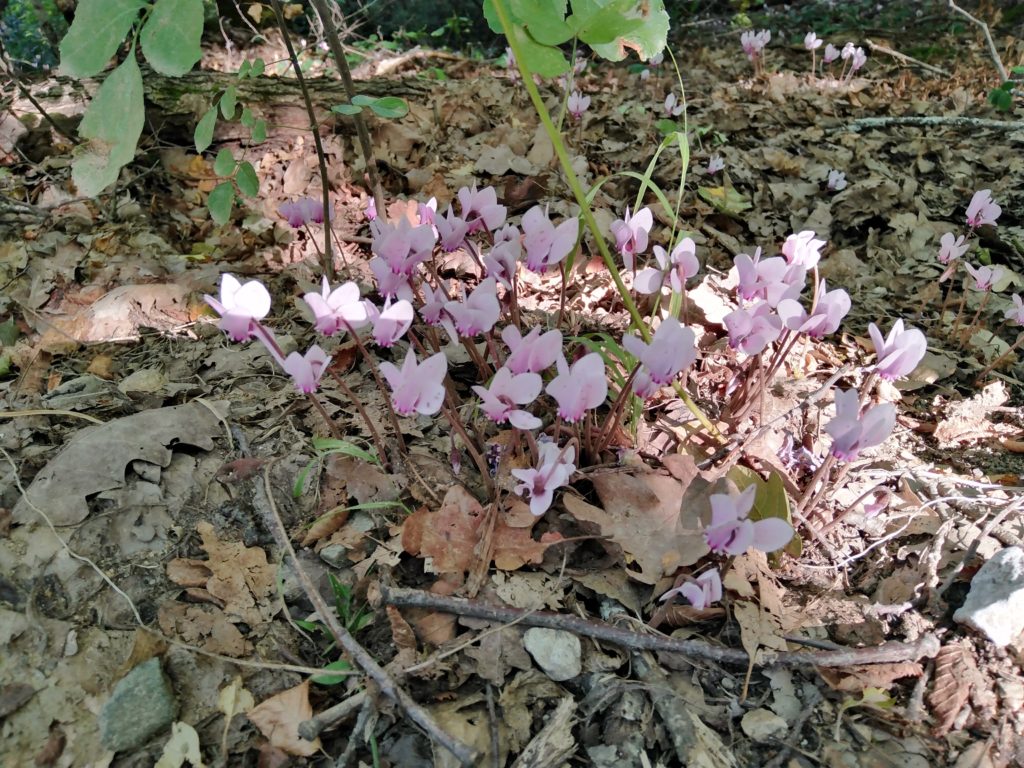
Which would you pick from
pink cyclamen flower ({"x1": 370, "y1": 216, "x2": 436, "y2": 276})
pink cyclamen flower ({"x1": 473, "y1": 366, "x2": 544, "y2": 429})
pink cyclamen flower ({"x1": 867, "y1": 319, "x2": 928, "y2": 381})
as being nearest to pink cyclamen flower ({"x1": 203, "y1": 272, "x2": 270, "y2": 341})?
pink cyclamen flower ({"x1": 370, "y1": 216, "x2": 436, "y2": 276})

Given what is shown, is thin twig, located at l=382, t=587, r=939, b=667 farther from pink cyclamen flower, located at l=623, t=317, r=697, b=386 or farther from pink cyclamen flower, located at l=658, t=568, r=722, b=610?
pink cyclamen flower, located at l=623, t=317, r=697, b=386

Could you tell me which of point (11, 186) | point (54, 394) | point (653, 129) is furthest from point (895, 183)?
point (11, 186)

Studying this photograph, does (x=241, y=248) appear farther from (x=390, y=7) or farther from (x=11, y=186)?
(x=390, y=7)

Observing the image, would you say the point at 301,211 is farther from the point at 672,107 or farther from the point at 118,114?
the point at 672,107

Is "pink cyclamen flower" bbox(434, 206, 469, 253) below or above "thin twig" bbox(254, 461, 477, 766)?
above

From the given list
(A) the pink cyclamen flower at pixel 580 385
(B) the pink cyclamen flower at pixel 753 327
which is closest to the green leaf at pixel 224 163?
(A) the pink cyclamen flower at pixel 580 385

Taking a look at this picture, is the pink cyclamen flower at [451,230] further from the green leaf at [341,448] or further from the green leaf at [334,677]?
the green leaf at [334,677]
